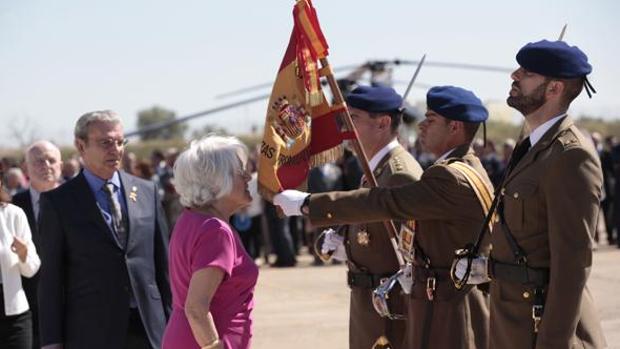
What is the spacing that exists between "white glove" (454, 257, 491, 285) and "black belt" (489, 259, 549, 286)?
178 millimetres

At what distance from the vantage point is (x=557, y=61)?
4266 mm

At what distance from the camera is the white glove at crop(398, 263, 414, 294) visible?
5.12 metres

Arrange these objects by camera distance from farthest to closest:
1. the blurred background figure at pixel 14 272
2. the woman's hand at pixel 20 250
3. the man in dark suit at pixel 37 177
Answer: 1. the man in dark suit at pixel 37 177
2. the woman's hand at pixel 20 250
3. the blurred background figure at pixel 14 272

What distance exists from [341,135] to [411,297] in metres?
0.91

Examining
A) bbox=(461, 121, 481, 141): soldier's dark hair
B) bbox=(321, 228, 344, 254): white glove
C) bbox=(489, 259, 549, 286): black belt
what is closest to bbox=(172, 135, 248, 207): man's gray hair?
bbox=(489, 259, 549, 286): black belt

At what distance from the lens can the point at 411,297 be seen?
511cm

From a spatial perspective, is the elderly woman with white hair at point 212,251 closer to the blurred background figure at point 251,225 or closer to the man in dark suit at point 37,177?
the man in dark suit at point 37,177

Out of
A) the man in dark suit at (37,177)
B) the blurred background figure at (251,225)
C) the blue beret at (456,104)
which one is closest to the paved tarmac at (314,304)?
the blurred background figure at (251,225)

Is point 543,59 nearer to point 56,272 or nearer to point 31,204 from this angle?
point 56,272

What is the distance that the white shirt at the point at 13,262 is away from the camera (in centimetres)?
611

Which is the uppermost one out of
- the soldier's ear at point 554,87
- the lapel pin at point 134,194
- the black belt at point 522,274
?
the soldier's ear at point 554,87

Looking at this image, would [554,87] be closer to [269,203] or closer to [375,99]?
[375,99]

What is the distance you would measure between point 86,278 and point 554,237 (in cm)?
251

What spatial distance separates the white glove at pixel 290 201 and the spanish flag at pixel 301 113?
0.33 feet
